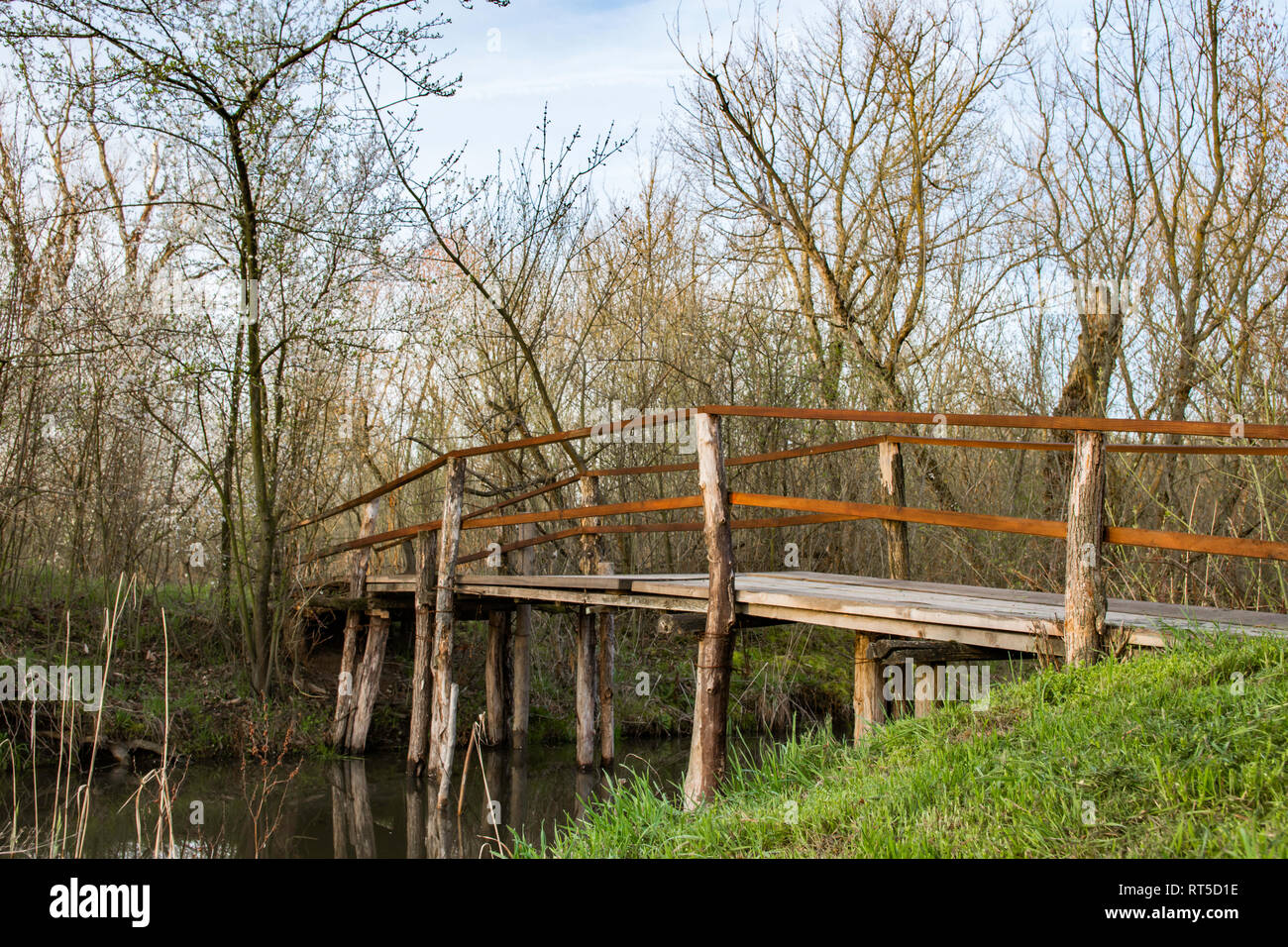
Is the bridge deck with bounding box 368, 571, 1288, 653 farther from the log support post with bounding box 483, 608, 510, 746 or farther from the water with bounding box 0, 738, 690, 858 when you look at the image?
the log support post with bounding box 483, 608, 510, 746

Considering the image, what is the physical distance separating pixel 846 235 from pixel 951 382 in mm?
2348

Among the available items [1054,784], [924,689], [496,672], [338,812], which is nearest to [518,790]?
[338,812]

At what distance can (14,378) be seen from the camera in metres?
10.1

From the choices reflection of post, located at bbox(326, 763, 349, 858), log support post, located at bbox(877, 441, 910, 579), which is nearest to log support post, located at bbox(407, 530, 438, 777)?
reflection of post, located at bbox(326, 763, 349, 858)

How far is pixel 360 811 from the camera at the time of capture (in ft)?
30.4

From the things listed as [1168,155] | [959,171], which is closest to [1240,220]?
[1168,155]

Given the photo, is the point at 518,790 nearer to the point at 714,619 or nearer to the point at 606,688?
the point at 606,688

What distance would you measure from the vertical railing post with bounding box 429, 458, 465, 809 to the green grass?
14.1 feet

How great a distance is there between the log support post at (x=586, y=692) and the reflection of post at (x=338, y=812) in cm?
217

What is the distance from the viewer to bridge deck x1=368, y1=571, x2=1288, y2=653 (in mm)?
5055

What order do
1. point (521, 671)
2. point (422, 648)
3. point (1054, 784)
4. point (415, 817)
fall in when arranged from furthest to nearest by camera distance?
point (521, 671), point (422, 648), point (415, 817), point (1054, 784)

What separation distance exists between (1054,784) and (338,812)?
6982 millimetres

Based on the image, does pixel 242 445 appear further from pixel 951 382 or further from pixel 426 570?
pixel 951 382

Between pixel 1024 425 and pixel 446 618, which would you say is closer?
pixel 1024 425
